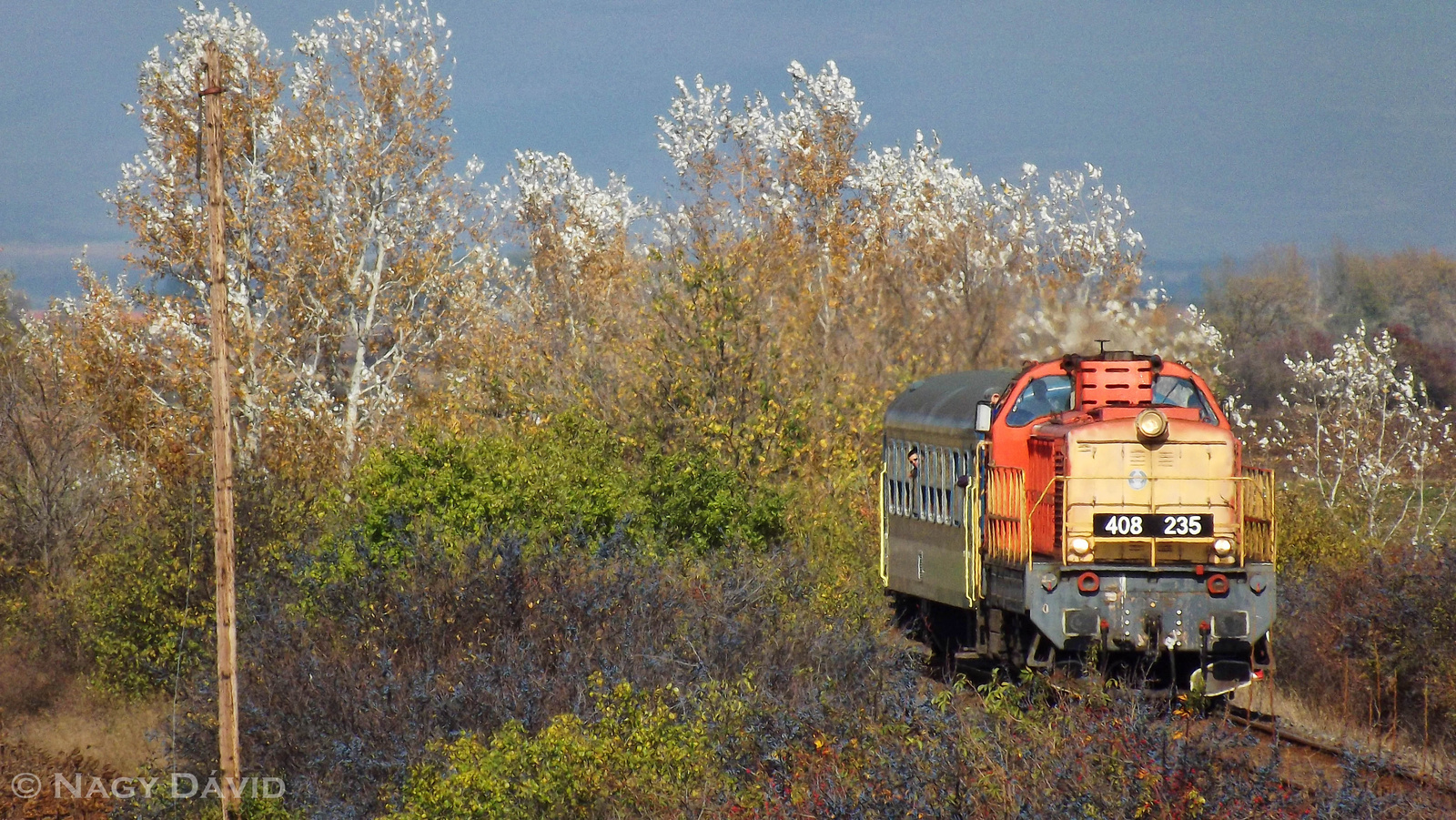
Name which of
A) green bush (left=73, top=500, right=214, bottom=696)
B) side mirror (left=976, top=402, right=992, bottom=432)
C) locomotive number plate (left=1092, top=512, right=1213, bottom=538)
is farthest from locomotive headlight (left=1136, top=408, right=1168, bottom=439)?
green bush (left=73, top=500, right=214, bottom=696)

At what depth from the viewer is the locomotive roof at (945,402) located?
15.2 metres

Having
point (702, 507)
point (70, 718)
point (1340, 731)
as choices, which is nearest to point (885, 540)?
point (702, 507)

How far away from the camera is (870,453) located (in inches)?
1030

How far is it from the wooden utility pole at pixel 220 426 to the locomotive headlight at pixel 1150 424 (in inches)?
352

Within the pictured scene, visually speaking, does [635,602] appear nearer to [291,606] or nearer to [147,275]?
[291,606]

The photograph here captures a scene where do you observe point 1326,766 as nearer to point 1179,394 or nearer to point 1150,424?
point 1150,424

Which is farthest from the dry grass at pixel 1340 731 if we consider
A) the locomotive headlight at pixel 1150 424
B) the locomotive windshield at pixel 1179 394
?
the locomotive windshield at pixel 1179 394

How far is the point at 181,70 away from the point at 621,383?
18500 millimetres

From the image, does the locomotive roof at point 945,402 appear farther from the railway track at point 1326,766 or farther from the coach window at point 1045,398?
the railway track at point 1326,766

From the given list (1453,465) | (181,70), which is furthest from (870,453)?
(181,70)

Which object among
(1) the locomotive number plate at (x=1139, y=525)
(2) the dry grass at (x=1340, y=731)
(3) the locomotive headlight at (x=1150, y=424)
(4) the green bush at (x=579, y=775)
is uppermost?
(3) the locomotive headlight at (x=1150, y=424)

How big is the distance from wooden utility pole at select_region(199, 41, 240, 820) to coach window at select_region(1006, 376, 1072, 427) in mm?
8341

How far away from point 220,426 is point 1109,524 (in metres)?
8.83

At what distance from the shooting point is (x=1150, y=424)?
13.5 meters
